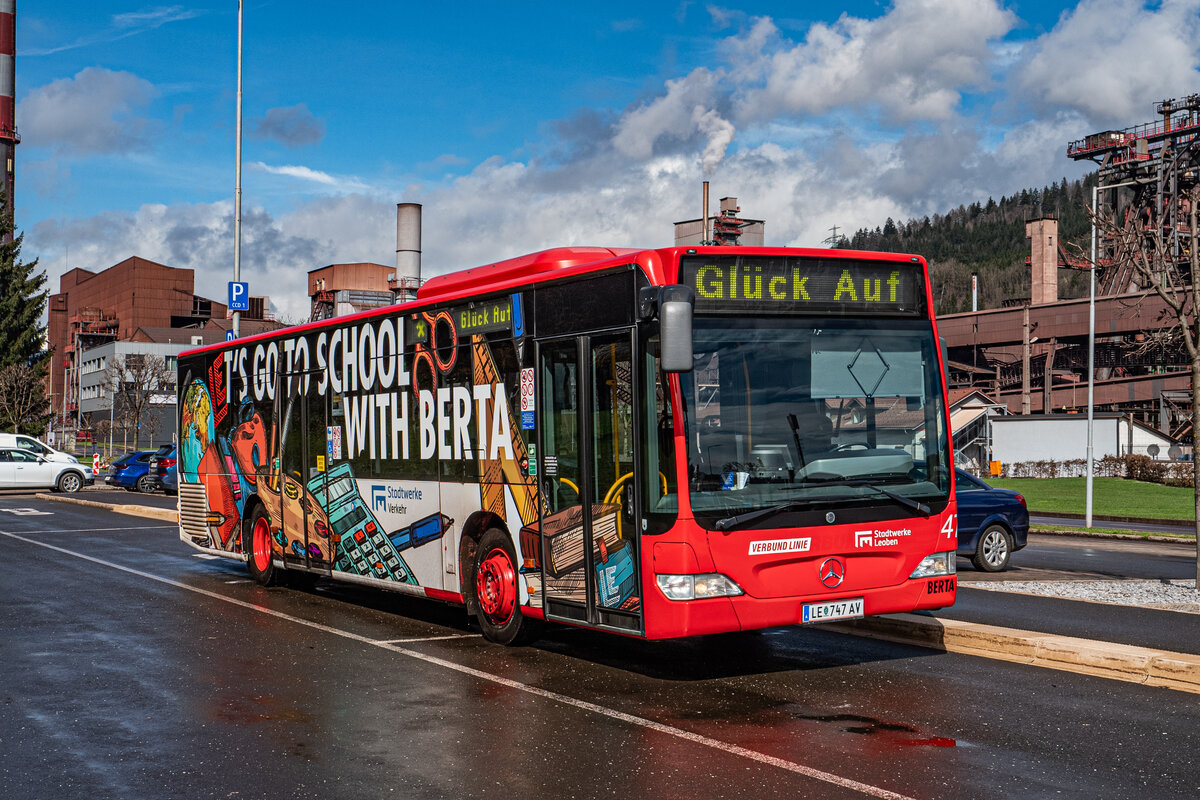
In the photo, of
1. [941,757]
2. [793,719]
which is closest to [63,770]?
[793,719]

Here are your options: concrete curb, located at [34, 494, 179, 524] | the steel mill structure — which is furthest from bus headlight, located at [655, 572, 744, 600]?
the steel mill structure

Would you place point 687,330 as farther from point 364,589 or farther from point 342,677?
point 364,589

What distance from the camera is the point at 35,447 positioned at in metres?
41.5

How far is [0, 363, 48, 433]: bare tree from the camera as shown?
67.4 metres

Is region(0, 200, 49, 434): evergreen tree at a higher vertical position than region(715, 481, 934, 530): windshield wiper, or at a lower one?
higher

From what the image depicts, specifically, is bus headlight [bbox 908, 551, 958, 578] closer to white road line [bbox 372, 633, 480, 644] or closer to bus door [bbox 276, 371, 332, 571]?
white road line [bbox 372, 633, 480, 644]

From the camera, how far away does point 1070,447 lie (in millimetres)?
55906

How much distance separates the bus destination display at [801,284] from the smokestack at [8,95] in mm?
79725

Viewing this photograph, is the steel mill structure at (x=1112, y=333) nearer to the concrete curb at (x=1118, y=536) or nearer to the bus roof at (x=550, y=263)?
the concrete curb at (x=1118, y=536)

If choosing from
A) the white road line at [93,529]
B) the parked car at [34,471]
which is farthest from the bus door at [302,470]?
the parked car at [34,471]

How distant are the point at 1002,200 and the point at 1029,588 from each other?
196m

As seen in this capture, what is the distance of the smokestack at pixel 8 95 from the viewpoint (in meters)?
77.7

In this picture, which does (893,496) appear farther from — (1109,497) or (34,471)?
(34,471)

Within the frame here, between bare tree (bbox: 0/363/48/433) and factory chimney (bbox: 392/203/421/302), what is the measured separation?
36.1 m
